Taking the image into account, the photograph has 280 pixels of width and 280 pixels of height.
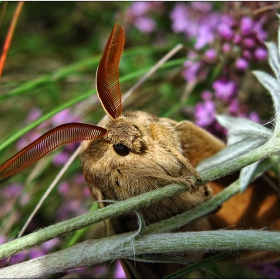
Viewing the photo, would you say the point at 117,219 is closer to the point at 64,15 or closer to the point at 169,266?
the point at 169,266

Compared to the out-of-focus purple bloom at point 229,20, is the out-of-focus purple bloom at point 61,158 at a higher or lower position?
lower

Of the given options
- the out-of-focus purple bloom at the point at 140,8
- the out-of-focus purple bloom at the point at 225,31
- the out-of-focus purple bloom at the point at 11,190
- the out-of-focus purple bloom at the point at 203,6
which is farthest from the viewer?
the out-of-focus purple bloom at the point at 140,8

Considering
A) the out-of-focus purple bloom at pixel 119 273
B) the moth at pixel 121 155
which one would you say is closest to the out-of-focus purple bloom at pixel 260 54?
the moth at pixel 121 155

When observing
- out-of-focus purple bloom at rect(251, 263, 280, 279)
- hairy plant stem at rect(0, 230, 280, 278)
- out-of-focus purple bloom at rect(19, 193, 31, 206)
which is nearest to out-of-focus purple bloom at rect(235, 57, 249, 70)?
out-of-focus purple bloom at rect(251, 263, 280, 279)

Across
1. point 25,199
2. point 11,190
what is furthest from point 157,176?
point 11,190

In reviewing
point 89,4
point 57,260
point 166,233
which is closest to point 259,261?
point 166,233

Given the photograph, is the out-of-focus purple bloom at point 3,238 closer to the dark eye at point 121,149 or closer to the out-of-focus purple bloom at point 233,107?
the dark eye at point 121,149

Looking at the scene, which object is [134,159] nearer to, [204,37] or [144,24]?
[204,37]
